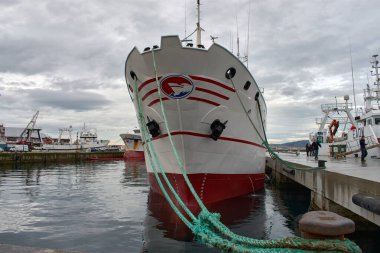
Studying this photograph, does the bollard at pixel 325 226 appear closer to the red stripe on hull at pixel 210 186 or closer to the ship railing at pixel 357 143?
the red stripe on hull at pixel 210 186

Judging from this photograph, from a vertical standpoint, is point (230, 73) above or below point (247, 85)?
above

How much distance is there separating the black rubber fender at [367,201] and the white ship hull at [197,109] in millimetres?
4679

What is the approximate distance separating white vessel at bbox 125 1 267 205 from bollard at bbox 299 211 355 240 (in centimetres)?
683

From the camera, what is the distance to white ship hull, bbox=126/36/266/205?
9.23m

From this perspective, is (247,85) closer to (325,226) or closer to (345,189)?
(345,189)

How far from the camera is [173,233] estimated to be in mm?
7926

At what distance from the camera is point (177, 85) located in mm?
9297

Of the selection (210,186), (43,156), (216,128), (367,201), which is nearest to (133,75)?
(216,128)

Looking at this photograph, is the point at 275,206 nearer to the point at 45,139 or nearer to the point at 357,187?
the point at 357,187

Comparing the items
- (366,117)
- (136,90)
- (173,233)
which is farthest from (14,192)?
(366,117)

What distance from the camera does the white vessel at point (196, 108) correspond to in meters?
9.24

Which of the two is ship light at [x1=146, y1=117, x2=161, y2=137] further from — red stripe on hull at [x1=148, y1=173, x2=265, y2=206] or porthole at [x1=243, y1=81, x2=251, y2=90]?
porthole at [x1=243, y1=81, x2=251, y2=90]

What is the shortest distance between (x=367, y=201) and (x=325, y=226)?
3.52 metres

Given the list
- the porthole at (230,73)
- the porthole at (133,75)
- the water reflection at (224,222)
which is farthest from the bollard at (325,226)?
→ the porthole at (133,75)
